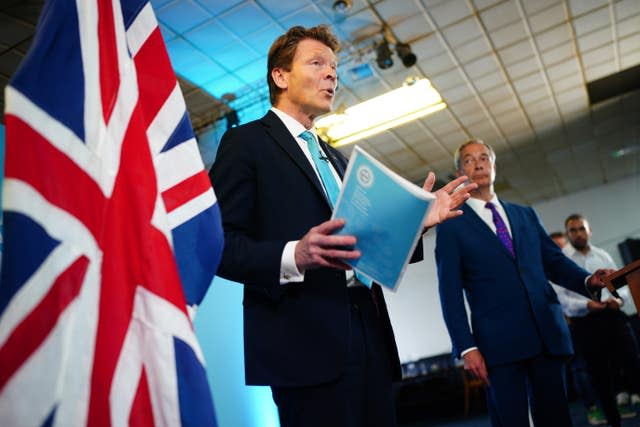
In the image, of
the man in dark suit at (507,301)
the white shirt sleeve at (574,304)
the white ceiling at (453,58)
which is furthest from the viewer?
the white ceiling at (453,58)

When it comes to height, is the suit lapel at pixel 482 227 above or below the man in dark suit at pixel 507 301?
above

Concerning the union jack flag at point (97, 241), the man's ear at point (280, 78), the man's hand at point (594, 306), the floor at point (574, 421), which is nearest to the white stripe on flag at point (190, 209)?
the union jack flag at point (97, 241)

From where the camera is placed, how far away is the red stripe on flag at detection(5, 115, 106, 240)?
0.80m

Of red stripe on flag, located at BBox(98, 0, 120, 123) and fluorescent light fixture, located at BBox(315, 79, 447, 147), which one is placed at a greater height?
fluorescent light fixture, located at BBox(315, 79, 447, 147)

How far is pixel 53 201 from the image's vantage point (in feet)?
2.64

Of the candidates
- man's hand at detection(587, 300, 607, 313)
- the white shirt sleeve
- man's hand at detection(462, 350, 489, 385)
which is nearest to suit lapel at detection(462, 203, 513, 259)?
man's hand at detection(462, 350, 489, 385)

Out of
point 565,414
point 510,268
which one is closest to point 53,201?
point 510,268

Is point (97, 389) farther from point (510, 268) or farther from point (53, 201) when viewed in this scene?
point (510, 268)

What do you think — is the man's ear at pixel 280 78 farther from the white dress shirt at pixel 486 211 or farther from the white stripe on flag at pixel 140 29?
the white dress shirt at pixel 486 211

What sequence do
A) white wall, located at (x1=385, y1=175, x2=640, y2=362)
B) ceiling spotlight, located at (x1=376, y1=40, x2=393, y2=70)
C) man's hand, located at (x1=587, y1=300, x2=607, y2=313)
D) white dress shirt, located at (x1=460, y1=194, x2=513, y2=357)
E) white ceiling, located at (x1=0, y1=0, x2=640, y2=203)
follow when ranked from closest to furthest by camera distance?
1. white dress shirt, located at (x1=460, y1=194, x2=513, y2=357)
2. man's hand, located at (x1=587, y1=300, x2=607, y2=313)
3. white ceiling, located at (x1=0, y1=0, x2=640, y2=203)
4. ceiling spotlight, located at (x1=376, y1=40, x2=393, y2=70)
5. white wall, located at (x1=385, y1=175, x2=640, y2=362)

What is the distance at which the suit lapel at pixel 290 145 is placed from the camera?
4.22 feet

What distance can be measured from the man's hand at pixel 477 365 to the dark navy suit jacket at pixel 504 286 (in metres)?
0.03

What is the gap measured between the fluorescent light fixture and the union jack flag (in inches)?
185

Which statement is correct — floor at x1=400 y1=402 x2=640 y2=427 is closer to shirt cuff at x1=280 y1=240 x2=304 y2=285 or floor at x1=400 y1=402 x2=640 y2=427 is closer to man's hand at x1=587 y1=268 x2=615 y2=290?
man's hand at x1=587 y1=268 x2=615 y2=290
